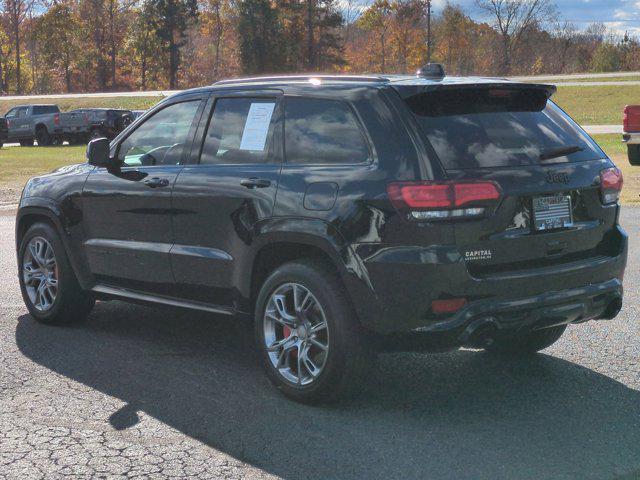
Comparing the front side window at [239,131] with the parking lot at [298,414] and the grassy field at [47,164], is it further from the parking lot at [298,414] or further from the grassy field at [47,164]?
the grassy field at [47,164]

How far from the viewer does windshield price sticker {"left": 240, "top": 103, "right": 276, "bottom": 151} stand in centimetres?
567

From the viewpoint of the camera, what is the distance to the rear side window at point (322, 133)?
5.16 m

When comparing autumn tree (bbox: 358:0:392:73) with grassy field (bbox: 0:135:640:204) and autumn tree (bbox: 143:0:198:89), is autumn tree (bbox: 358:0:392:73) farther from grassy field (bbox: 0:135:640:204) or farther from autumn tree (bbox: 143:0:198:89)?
grassy field (bbox: 0:135:640:204)

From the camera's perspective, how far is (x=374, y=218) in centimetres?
487

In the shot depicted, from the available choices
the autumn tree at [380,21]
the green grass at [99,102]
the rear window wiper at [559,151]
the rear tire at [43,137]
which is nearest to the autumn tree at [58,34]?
the green grass at [99,102]

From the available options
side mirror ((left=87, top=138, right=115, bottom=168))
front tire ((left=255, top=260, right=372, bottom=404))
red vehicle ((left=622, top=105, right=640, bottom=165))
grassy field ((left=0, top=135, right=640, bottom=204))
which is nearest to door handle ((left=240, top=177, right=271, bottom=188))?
front tire ((left=255, top=260, right=372, bottom=404))

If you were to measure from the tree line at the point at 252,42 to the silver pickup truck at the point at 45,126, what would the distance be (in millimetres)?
34936

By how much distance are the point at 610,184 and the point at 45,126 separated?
1509 inches

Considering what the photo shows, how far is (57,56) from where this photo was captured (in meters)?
87.9

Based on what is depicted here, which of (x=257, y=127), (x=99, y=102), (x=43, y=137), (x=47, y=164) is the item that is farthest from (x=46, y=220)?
(x=99, y=102)

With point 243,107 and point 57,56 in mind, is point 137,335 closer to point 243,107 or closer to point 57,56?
point 243,107

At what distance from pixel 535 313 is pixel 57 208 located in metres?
3.66

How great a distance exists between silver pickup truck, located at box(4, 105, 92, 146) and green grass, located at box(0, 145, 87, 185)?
314 cm

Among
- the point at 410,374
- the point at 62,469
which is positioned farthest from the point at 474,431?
the point at 62,469
